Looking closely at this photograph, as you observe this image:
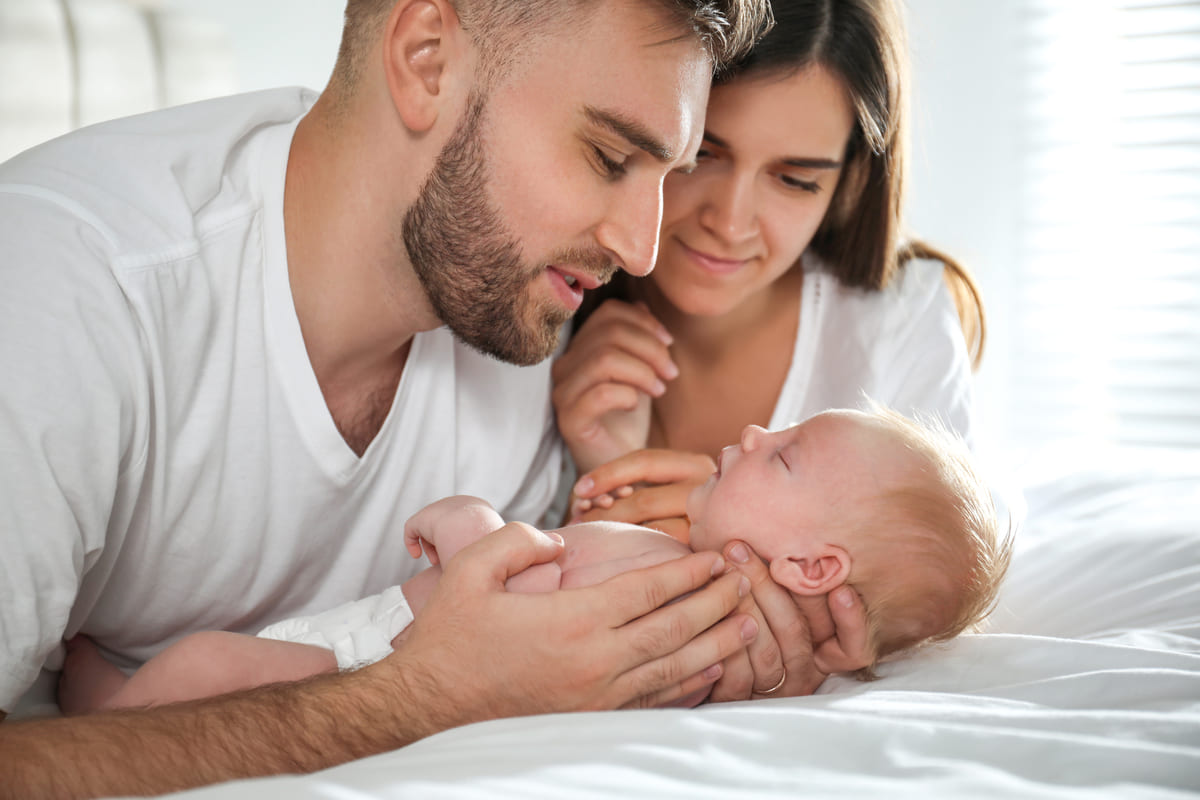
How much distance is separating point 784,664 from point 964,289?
1293mm

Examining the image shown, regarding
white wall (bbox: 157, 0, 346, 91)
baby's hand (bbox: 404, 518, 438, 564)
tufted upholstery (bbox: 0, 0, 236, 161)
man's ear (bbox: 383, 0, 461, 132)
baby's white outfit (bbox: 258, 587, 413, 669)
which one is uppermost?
white wall (bbox: 157, 0, 346, 91)

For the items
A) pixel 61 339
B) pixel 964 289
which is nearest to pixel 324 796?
pixel 61 339

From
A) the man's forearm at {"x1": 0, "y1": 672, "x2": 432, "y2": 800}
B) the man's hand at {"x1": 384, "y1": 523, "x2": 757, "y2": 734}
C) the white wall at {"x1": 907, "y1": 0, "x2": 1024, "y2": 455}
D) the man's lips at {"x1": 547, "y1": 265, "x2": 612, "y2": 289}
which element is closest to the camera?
the man's forearm at {"x1": 0, "y1": 672, "x2": 432, "y2": 800}

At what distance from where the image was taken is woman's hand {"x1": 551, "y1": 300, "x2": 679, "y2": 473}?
222 cm

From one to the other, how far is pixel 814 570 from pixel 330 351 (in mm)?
907

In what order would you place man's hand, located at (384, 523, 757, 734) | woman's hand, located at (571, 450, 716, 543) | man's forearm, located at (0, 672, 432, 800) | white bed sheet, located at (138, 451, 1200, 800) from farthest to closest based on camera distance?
woman's hand, located at (571, 450, 716, 543) → man's hand, located at (384, 523, 757, 734) → man's forearm, located at (0, 672, 432, 800) → white bed sheet, located at (138, 451, 1200, 800)

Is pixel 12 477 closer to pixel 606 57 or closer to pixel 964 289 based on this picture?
pixel 606 57

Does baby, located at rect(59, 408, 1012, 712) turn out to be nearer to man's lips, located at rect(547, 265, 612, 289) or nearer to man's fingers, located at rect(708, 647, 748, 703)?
man's fingers, located at rect(708, 647, 748, 703)

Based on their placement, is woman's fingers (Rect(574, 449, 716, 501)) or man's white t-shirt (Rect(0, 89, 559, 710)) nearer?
man's white t-shirt (Rect(0, 89, 559, 710))

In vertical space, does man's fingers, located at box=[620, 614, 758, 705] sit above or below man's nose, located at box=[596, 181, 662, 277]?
below

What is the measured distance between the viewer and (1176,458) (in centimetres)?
245

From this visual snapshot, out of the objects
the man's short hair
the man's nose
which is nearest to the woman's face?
the man's short hair

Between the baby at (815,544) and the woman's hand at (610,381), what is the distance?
60 centimetres

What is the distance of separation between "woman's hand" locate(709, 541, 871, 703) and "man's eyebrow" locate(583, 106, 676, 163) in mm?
653
